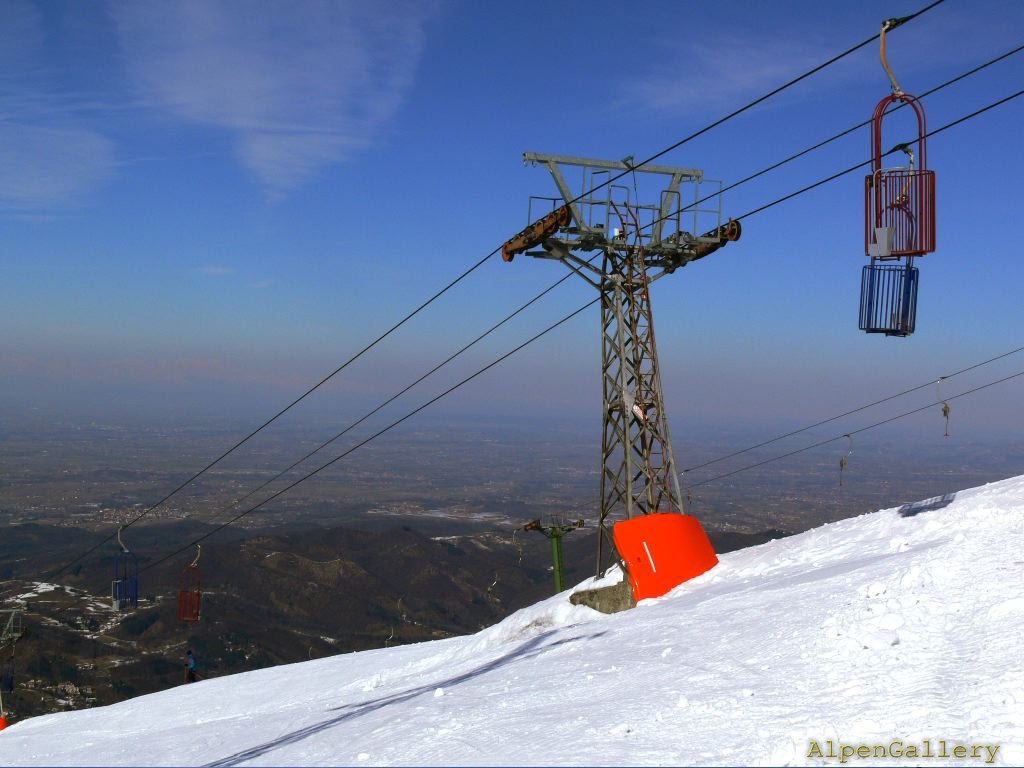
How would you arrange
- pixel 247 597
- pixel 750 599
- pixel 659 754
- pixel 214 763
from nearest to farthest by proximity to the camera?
1. pixel 659 754
2. pixel 214 763
3. pixel 750 599
4. pixel 247 597

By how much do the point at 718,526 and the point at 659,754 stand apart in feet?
441

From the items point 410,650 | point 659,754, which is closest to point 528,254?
point 410,650

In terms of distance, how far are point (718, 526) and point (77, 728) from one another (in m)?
128

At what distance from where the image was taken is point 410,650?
1891 centimetres

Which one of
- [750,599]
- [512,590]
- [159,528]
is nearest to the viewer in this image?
[750,599]

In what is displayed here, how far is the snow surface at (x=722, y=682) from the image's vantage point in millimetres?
7707

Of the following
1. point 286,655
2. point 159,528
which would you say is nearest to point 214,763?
point 286,655

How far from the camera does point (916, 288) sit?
11367 millimetres

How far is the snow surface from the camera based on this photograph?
25.3ft

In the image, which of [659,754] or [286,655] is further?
[286,655]

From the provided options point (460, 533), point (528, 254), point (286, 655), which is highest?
point (460, 533)

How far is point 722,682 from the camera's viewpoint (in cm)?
914

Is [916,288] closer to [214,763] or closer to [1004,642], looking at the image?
[1004,642]

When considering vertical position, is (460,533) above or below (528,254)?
above
